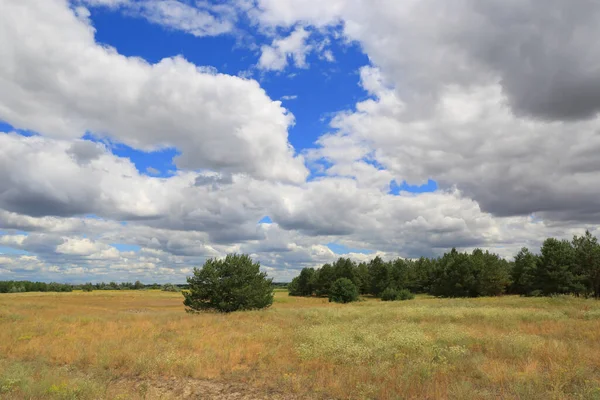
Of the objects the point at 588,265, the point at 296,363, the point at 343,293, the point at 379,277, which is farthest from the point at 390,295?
the point at 296,363

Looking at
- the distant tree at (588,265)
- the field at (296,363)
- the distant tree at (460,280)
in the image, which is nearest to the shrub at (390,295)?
the distant tree at (460,280)

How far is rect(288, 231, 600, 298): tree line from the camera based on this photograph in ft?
201

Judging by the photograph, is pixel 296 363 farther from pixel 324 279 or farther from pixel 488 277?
pixel 324 279

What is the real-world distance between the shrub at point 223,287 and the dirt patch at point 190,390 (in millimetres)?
26498

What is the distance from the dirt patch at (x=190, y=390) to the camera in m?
11.2

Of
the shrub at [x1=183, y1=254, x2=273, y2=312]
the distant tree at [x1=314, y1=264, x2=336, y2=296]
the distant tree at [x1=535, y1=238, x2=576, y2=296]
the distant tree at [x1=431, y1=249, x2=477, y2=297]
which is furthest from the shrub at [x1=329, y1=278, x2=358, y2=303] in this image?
the distant tree at [x1=314, y1=264, x2=336, y2=296]

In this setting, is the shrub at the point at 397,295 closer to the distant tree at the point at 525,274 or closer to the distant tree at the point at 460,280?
the distant tree at the point at 460,280

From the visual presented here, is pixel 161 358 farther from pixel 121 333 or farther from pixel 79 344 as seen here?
pixel 121 333

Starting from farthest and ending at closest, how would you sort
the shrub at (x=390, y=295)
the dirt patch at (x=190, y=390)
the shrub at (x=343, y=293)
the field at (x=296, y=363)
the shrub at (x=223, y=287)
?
1. the shrub at (x=390, y=295)
2. the shrub at (x=343, y=293)
3. the shrub at (x=223, y=287)
4. the dirt patch at (x=190, y=390)
5. the field at (x=296, y=363)

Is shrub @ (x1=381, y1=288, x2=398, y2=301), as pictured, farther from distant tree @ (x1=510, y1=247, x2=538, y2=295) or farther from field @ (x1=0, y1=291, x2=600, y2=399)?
field @ (x1=0, y1=291, x2=600, y2=399)

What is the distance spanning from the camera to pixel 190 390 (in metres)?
11.9

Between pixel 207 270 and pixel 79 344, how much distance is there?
20.5 metres

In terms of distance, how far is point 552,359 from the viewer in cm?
1424

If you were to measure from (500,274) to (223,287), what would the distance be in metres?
57.2
